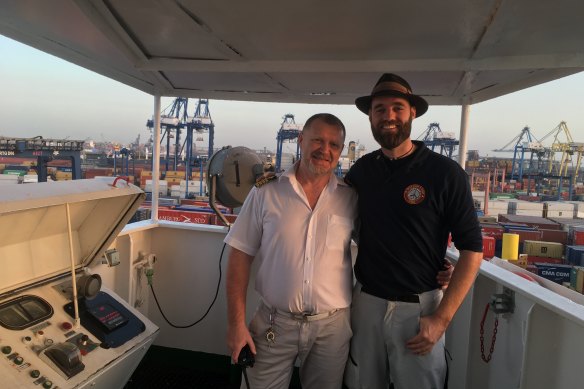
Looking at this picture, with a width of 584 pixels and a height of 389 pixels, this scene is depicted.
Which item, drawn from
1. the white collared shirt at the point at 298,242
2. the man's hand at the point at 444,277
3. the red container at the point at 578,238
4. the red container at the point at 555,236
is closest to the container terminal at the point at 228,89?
the man's hand at the point at 444,277

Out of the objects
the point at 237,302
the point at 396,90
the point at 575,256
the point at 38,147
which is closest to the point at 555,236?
the point at 575,256

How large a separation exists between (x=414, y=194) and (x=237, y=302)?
108 cm

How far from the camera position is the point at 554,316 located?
1.75 meters

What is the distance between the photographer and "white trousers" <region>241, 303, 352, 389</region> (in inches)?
76.9

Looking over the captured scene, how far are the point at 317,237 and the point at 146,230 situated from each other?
209cm

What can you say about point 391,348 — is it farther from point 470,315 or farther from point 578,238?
point 578,238

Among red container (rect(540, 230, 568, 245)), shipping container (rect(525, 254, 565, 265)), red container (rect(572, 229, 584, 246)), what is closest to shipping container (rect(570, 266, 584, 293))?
shipping container (rect(525, 254, 565, 265))

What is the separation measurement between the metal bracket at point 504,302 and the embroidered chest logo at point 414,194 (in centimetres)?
84

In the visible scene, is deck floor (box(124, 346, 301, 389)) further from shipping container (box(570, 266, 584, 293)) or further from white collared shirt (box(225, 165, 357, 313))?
shipping container (box(570, 266, 584, 293))

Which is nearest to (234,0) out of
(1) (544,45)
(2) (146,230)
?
(1) (544,45)

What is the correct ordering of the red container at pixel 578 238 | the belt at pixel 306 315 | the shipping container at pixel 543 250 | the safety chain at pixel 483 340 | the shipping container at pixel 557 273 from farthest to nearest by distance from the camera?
the red container at pixel 578 238
the shipping container at pixel 543 250
the shipping container at pixel 557 273
the safety chain at pixel 483 340
the belt at pixel 306 315

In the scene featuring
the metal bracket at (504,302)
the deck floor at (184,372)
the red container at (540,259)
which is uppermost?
the metal bracket at (504,302)

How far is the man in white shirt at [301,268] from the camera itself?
1.94 meters

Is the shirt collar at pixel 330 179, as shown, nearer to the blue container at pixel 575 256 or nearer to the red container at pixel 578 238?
the blue container at pixel 575 256
